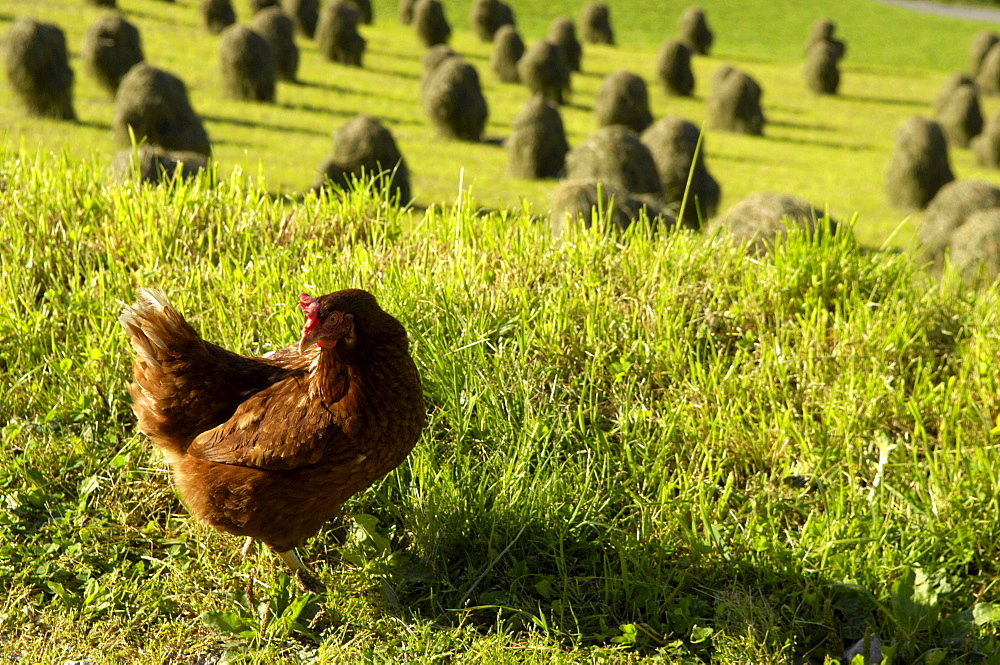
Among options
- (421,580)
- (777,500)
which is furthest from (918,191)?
(421,580)

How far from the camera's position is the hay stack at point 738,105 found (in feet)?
53.8

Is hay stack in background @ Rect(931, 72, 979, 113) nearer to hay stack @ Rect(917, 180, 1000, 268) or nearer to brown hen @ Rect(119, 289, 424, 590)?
hay stack @ Rect(917, 180, 1000, 268)

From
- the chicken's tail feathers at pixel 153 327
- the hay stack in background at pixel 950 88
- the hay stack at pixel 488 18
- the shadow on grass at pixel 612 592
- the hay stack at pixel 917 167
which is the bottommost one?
the shadow on grass at pixel 612 592

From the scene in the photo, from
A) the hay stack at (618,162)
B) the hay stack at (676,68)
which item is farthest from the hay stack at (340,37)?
the hay stack at (618,162)

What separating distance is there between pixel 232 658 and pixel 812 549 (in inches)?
72.6

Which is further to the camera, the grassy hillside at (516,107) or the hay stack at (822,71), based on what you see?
the hay stack at (822,71)

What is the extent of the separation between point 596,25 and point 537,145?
46.7ft

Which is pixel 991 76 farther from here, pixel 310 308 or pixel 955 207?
pixel 310 308

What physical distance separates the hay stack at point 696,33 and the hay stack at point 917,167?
41.3 ft

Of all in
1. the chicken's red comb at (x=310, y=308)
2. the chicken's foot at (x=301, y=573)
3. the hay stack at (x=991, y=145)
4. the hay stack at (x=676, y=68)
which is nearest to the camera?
the chicken's red comb at (x=310, y=308)

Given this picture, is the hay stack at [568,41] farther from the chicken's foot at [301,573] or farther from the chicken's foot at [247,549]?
the chicken's foot at [301,573]

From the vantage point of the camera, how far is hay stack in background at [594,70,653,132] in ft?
51.2

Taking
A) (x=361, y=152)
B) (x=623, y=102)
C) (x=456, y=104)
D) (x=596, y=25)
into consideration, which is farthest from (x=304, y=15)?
(x=361, y=152)

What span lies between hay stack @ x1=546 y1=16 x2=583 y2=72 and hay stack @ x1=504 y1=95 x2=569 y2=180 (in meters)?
9.01
